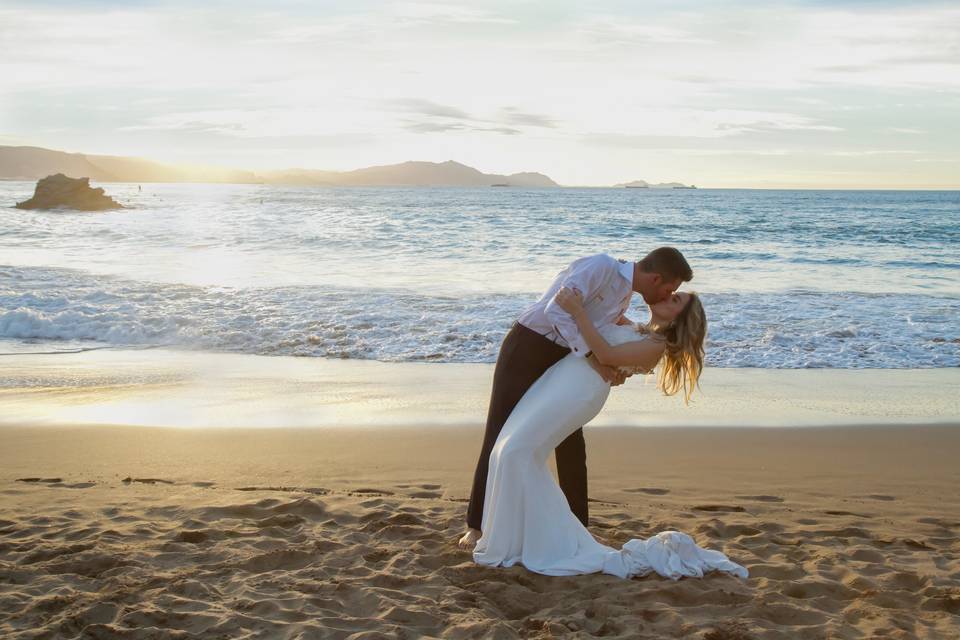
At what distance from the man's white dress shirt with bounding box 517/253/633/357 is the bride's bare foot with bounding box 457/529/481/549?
1.21 metres

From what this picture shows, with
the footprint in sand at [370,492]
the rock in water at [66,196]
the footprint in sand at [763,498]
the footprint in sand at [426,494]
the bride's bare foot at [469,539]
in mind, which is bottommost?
the footprint in sand at [763,498]

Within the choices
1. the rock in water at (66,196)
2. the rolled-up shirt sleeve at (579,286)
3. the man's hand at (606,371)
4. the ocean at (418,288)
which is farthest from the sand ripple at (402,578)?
the rock in water at (66,196)

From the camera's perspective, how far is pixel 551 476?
448 centimetres

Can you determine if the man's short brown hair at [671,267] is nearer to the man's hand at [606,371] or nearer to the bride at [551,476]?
the bride at [551,476]

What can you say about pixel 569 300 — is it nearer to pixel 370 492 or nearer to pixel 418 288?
pixel 370 492

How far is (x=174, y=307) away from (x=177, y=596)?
35.0 ft

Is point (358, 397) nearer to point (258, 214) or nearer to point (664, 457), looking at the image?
point (664, 457)

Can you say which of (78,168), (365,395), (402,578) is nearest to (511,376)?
(402,578)

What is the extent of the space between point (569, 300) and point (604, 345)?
28cm

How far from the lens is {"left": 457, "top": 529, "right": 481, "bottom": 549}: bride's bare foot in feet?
15.7

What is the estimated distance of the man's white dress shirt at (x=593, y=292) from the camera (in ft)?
14.2

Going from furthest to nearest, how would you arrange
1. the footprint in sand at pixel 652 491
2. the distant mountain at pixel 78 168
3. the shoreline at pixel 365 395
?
the distant mountain at pixel 78 168 → the shoreline at pixel 365 395 → the footprint in sand at pixel 652 491

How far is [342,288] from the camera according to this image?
16891mm

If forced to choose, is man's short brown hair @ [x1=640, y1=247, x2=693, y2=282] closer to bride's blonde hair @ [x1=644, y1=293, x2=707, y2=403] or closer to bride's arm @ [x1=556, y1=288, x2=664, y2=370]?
bride's blonde hair @ [x1=644, y1=293, x2=707, y2=403]
